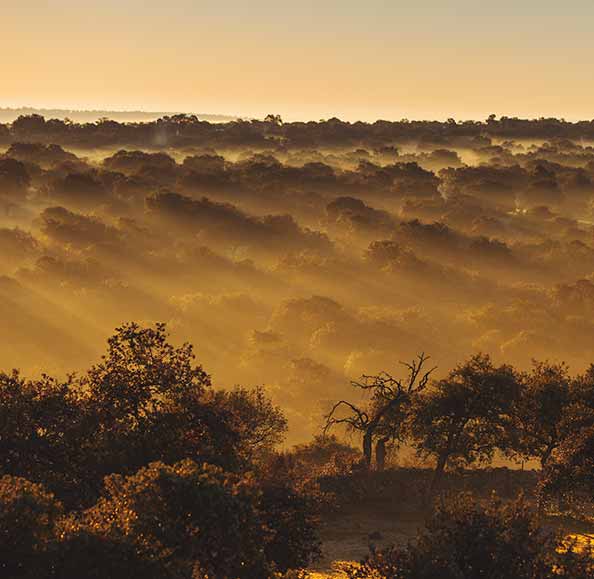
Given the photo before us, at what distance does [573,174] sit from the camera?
162m

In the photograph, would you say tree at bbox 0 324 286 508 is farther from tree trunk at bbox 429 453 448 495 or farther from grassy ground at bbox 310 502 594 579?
tree trunk at bbox 429 453 448 495

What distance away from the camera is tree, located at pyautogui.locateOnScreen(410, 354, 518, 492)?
39125 mm

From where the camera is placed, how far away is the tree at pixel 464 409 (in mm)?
39125

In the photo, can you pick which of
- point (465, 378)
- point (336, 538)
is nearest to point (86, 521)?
point (336, 538)

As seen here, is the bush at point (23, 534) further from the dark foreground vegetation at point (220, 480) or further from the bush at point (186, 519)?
the bush at point (186, 519)

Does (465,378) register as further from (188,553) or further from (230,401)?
(188,553)

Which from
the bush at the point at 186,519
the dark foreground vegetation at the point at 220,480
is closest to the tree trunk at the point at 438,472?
the dark foreground vegetation at the point at 220,480

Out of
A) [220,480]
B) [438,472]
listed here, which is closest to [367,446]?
[438,472]

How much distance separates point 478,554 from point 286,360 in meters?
60.1

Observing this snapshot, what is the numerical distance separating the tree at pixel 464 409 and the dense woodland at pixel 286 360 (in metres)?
0.12

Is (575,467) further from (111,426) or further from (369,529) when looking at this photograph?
(111,426)

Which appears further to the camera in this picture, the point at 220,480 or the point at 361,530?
the point at 361,530

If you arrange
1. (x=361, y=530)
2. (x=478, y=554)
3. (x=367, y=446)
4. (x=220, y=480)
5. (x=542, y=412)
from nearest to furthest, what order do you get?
(x=220, y=480)
(x=478, y=554)
(x=361, y=530)
(x=542, y=412)
(x=367, y=446)

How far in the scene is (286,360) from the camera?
80.3 m
